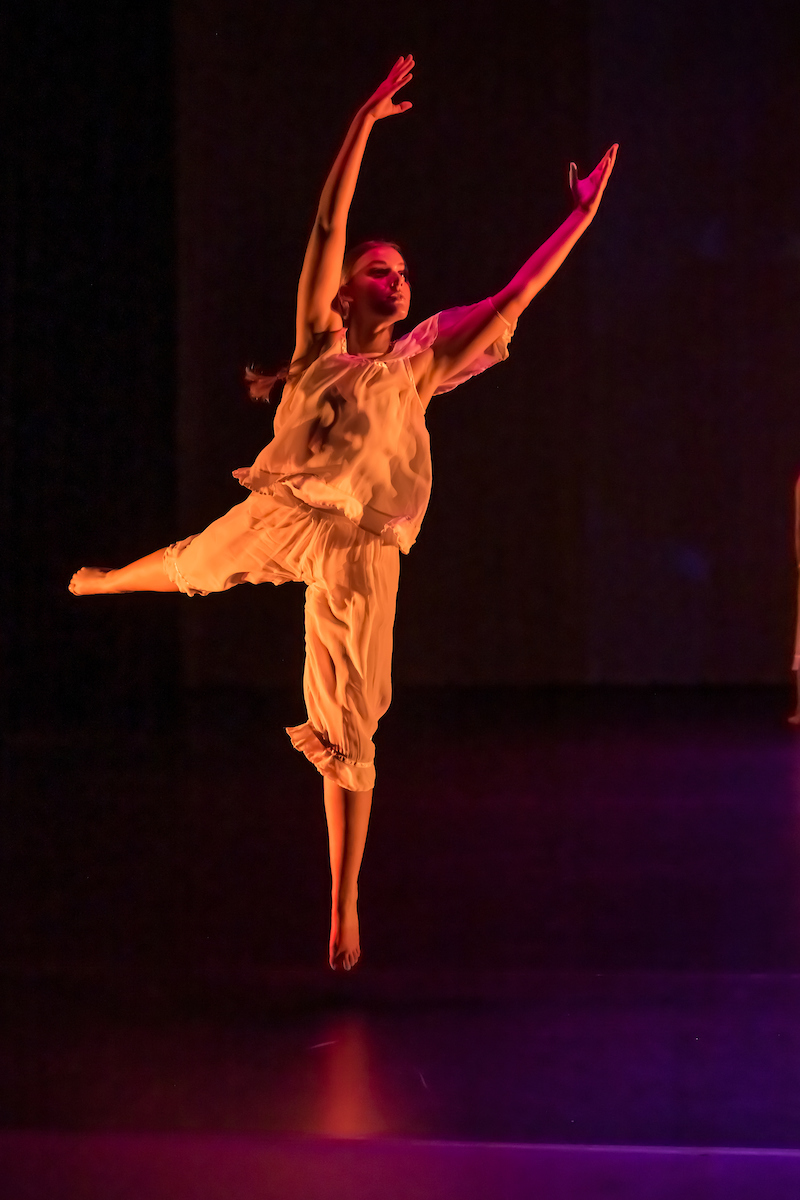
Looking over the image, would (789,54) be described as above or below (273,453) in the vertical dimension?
above

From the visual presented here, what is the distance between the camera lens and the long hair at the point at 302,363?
2.13m

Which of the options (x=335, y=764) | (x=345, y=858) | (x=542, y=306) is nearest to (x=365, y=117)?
(x=335, y=764)

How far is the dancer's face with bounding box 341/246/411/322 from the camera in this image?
217cm

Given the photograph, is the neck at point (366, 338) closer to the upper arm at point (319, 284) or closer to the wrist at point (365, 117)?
the upper arm at point (319, 284)

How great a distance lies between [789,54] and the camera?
6.72 m

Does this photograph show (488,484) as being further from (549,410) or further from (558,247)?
(558,247)

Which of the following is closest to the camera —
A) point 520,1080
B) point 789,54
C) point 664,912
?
point 520,1080

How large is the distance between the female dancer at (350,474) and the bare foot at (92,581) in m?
0.25

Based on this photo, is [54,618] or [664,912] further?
[54,618]

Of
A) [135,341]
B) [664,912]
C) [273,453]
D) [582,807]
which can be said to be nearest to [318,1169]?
[273,453]

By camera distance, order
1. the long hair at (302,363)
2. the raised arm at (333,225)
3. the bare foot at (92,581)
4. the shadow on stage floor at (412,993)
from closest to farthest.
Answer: the shadow on stage floor at (412,993), the raised arm at (333,225), the long hair at (302,363), the bare foot at (92,581)

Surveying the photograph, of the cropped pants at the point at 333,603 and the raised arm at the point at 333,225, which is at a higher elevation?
the raised arm at the point at 333,225

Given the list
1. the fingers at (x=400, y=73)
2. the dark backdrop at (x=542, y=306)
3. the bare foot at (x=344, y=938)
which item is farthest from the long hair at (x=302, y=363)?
the dark backdrop at (x=542, y=306)

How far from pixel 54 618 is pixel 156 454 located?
981 millimetres
